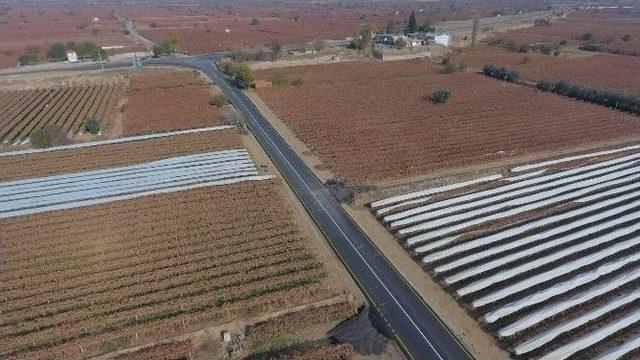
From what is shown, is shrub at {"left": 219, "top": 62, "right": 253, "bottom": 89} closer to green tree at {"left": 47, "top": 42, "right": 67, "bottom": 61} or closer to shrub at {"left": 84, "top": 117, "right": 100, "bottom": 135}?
shrub at {"left": 84, "top": 117, "right": 100, "bottom": 135}

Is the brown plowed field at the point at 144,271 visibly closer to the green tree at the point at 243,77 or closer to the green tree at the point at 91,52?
the green tree at the point at 243,77

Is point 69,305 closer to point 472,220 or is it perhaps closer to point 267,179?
point 267,179

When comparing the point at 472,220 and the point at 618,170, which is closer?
the point at 472,220

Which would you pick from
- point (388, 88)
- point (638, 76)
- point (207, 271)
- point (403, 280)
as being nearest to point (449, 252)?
point (403, 280)

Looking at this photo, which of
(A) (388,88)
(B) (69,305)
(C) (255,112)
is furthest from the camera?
(A) (388,88)

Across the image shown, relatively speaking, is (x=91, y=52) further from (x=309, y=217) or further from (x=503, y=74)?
(x=503, y=74)

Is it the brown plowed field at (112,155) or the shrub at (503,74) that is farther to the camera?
the shrub at (503,74)

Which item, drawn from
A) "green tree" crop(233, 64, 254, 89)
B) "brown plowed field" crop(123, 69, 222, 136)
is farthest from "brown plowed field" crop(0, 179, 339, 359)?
"green tree" crop(233, 64, 254, 89)

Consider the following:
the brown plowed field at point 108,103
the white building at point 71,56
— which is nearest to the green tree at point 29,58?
the white building at point 71,56
